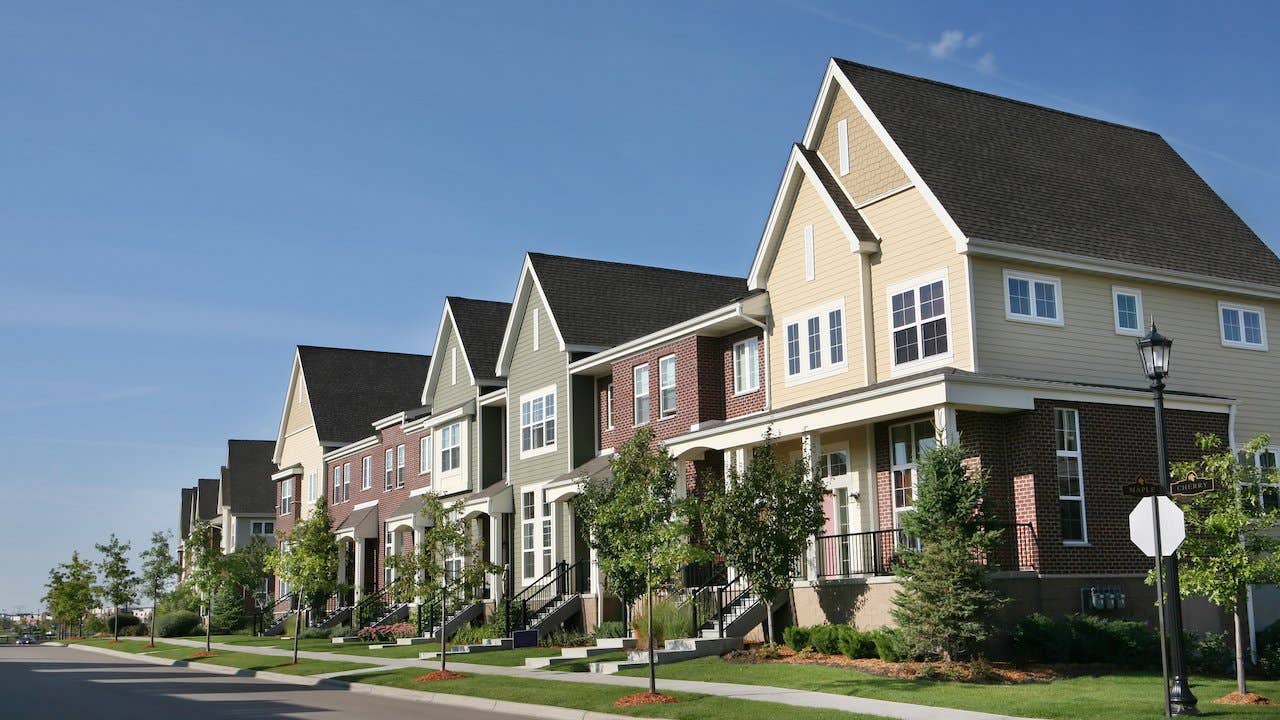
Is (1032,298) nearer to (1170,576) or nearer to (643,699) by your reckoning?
(1170,576)

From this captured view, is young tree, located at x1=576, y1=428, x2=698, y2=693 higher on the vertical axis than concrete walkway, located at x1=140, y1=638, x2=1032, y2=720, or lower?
higher

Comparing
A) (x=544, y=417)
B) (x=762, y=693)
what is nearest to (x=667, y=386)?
(x=544, y=417)

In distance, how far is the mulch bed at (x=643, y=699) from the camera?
1906 cm

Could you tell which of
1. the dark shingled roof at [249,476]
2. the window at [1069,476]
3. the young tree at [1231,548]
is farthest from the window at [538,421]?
the dark shingled roof at [249,476]

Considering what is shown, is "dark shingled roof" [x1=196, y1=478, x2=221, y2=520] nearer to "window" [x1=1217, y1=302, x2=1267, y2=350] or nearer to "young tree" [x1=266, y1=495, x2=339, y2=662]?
Result: "young tree" [x1=266, y1=495, x2=339, y2=662]

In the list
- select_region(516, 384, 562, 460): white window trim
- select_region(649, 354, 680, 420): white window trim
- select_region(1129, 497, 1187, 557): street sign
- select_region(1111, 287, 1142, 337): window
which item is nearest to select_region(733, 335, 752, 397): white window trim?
select_region(649, 354, 680, 420): white window trim

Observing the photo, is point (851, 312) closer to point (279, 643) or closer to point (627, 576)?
point (627, 576)

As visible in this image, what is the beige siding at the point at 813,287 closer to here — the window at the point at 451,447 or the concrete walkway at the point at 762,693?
the concrete walkway at the point at 762,693

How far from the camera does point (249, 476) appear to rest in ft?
253

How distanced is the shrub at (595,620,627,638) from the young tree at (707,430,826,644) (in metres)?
6.06

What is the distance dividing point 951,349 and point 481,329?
23420 millimetres

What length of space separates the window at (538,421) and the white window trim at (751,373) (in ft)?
27.3

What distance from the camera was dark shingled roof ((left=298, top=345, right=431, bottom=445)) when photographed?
5869 centimetres

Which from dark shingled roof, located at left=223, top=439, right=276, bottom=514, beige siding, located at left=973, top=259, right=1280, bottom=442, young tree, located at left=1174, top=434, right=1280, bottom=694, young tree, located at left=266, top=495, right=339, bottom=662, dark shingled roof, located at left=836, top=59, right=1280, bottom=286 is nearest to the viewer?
young tree, located at left=1174, top=434, right=1280, bottom=694
